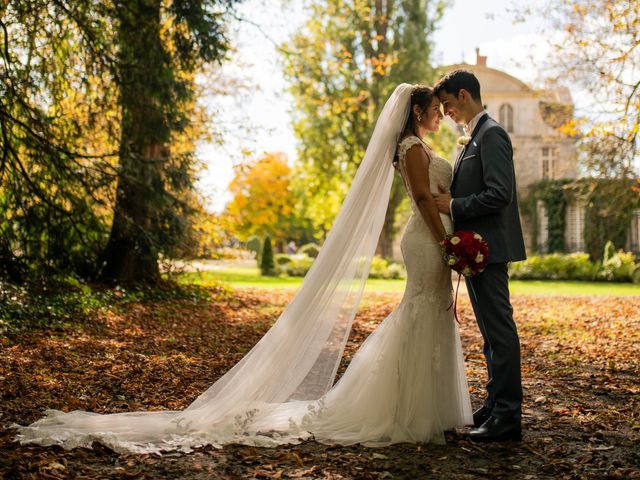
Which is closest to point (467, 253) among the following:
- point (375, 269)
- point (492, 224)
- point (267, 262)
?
point (492, 224)

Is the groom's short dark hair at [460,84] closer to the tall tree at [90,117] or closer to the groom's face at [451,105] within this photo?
the groom's face at [451,105]

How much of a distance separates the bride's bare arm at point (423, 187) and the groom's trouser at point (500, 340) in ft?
1.44

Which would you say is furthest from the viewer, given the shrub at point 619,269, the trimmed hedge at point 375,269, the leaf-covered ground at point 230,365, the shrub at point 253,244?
the shrub at point 253,244

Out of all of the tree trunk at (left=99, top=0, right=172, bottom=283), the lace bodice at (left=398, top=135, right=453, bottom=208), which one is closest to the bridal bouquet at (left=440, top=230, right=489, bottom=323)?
the lace bodice at (left=398, top=135, right=453, bottom=208)

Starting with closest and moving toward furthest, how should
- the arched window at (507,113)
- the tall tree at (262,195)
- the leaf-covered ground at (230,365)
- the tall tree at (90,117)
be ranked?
the leaf-covered ground at (230,365), the tall tree at (90,117), the arched window at (507,113), the tall tree at (262,195)

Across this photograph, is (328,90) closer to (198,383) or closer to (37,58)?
(37,58)

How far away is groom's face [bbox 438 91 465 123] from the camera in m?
4.53

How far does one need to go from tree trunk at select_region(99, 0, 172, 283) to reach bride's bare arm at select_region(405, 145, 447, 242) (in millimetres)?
7050

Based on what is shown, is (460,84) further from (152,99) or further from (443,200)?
(152,99)

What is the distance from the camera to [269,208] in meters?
42.1

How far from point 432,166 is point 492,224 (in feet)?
2.04

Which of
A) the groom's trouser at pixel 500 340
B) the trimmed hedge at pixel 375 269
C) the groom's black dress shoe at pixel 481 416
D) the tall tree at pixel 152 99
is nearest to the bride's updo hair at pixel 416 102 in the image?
the groom's trouser at pixel 500 340

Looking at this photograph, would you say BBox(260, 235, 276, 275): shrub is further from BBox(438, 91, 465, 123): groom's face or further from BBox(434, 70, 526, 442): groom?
BBox(434, 70, 526, 442): groom

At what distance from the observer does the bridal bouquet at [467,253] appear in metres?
4.15
